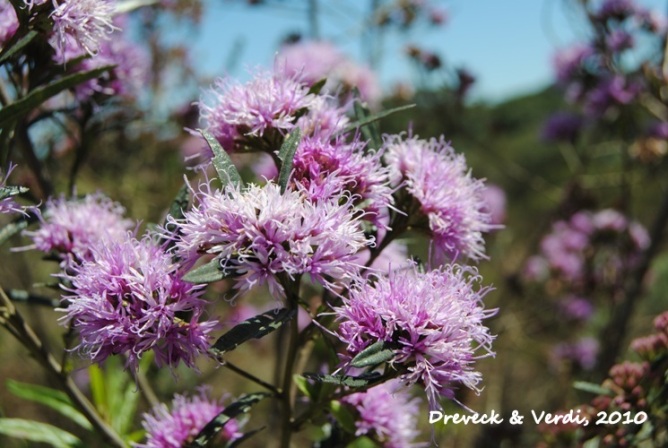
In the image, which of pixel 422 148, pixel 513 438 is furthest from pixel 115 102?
pixel 513 438

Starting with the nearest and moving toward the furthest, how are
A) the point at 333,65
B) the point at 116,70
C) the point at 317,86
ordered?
the point at 317,86
the point at 116,70
the point at 333,65

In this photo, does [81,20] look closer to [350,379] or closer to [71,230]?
[71,230]

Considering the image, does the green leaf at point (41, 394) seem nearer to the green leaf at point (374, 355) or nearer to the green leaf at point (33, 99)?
the green leaf at point (33, 99)

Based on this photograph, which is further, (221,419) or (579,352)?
(579,352)

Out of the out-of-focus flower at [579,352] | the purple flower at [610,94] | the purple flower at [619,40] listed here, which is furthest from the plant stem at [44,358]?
the purple flower at [619,40]

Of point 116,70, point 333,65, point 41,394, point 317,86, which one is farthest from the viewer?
point 333,65

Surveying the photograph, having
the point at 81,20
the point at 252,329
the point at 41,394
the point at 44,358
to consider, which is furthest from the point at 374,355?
the point at 41,394

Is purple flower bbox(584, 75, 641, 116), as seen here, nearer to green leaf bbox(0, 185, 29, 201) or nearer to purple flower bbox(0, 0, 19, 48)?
purple flower bbox(0, 0, 19, 48)
